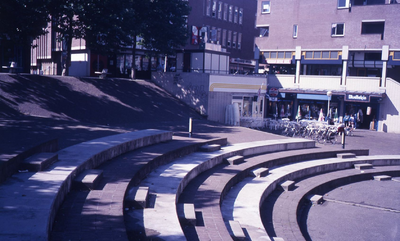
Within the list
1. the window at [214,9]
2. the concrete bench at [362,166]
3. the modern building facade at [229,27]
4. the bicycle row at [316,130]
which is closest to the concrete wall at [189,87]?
the bicycle row at [316,130]

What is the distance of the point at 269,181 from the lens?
12.4 meters

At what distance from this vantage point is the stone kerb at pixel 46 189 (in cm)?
472

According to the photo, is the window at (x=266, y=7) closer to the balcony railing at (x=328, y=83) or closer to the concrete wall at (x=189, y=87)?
the balcony railing at (x=328, y=83)

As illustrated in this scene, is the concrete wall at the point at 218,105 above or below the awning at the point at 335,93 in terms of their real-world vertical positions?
below

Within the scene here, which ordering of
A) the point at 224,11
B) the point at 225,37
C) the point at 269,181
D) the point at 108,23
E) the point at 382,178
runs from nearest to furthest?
the point at 269,181 < the point at 382,178 < the point at 108,23 < the point at 224,11 < the point at 225,37

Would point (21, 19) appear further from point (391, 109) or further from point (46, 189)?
point (391, 109)

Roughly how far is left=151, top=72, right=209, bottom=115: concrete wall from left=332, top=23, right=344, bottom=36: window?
19195mm

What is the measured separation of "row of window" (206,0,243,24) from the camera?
160 feet

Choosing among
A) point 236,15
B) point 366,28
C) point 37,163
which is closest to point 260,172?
point 37,163

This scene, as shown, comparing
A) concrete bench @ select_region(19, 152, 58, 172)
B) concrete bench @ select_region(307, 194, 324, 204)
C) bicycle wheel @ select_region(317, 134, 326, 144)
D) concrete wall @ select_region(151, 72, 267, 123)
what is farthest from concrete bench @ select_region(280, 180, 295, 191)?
concrete wall @ select_region(151, 72, 267, 123)

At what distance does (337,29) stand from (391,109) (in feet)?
36.5

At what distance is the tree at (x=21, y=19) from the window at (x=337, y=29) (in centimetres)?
2859

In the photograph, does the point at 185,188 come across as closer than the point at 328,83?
Yes

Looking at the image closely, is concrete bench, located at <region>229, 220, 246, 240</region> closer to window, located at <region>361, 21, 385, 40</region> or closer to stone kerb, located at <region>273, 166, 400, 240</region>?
stone kerb, located at <region>273, 166, 400, 240</region>
